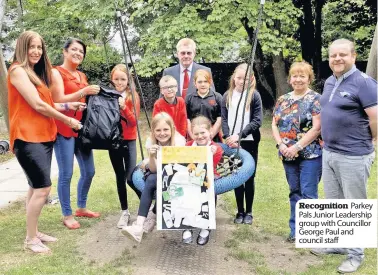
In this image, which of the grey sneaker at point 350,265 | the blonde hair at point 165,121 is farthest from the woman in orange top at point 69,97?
the grey sneaker at point 350,265

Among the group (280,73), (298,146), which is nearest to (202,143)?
(298,146)

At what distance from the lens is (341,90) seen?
10.7 ft

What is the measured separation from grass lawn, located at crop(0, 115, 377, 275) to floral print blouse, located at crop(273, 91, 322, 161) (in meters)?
0.86

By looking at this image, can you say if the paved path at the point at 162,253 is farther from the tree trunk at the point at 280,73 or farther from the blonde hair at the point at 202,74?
the tree trunk at the point at 280,73

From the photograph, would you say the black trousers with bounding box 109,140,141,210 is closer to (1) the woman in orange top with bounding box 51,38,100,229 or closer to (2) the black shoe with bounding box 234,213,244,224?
(1) the woman in orange top with bounding box 51,38,100,229

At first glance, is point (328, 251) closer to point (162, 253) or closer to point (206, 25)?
point (162, 253)

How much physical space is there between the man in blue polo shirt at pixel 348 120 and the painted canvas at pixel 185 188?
0.91 m

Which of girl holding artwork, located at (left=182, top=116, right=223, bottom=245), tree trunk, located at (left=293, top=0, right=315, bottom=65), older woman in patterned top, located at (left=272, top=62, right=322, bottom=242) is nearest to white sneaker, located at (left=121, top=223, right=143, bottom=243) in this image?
girl holding artwork, located at (left=182, top=116, right=223, bottom=245)

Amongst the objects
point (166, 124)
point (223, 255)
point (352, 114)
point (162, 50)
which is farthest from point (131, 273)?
point (162, 50)

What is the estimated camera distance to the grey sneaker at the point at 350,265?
137 inches

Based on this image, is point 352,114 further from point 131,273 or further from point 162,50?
point 162,50

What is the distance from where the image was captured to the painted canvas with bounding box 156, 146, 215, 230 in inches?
138

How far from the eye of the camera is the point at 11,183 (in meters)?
6.70

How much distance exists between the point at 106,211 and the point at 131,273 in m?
1.73
